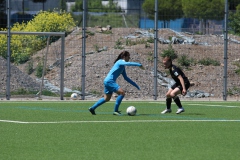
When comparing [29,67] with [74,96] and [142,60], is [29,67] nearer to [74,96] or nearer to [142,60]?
[74,96]

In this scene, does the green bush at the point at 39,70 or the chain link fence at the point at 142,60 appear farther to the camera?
the green bush at the point at 39,70

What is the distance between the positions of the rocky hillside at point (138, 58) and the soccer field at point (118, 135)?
834 cm

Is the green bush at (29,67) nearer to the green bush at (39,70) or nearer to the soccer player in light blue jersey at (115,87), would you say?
the green bush at (39,70)

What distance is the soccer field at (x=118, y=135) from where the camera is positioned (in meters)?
10.1

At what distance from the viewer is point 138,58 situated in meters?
31.3

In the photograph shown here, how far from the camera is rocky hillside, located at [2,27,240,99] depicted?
2778 centimetres

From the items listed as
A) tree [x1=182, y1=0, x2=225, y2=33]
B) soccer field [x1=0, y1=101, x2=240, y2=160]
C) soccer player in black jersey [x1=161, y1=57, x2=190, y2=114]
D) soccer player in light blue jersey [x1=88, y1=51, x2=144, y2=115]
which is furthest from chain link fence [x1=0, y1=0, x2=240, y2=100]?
soccer player in light blue jersey [x1=88, y1=51, x2=144, y2=115]

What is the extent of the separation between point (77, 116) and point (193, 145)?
655 centimetres

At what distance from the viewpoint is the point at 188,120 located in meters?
16.0

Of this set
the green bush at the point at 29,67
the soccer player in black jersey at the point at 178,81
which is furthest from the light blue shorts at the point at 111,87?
the green bush at the point at 29,67

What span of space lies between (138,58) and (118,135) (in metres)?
18.8

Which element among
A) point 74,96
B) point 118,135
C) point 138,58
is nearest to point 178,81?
point 118,135

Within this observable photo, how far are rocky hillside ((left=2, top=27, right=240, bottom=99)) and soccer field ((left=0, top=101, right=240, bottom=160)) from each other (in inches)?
328

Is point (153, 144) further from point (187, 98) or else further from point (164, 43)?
point (164, 43)
